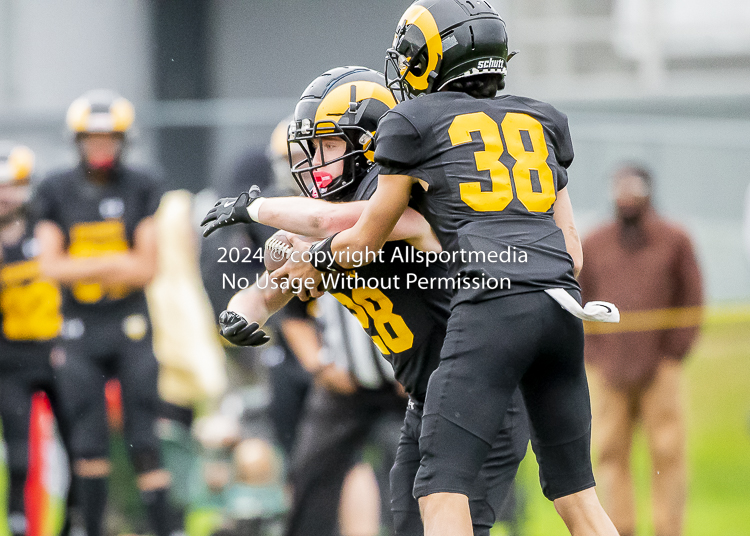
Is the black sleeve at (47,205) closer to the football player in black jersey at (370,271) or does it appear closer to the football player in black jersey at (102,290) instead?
the football player in black jersey at (102,290)

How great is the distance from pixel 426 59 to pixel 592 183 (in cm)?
557

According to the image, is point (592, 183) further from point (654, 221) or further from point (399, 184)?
point (399, 184)

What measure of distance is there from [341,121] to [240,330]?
70cm

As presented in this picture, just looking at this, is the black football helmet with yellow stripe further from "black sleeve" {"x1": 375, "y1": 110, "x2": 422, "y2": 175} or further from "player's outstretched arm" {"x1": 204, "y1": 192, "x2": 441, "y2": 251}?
"black sleeve" {"x1": 375, "y1": 110, "x2": 422, "y2": 175}

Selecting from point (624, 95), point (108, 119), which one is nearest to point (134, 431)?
point (108, 119)

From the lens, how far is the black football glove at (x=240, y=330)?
323 cm

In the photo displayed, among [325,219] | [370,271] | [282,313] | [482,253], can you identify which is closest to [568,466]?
[482,253]

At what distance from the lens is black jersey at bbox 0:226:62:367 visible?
19.0 feet

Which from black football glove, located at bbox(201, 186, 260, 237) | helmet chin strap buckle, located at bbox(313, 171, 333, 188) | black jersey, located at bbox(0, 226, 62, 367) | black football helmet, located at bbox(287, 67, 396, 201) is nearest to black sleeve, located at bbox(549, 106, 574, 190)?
black football helmet, located at bbox(287, 67, 396, 201)

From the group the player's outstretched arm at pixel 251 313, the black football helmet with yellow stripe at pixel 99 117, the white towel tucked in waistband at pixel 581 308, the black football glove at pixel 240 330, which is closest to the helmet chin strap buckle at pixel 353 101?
the player's outstretched arm at pixel 251 313

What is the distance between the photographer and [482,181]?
2852 mm

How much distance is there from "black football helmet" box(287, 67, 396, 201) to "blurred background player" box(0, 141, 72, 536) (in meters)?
2.96

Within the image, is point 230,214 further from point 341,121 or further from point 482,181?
point 482,181

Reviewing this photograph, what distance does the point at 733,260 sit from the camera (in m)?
8.45
